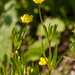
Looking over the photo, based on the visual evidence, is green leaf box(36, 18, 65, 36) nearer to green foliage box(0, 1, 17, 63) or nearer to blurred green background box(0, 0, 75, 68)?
blurred green background box(0, 0, 75, 68)

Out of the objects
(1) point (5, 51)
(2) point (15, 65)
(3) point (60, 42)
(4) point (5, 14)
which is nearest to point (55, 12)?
(3) point (60, 42)

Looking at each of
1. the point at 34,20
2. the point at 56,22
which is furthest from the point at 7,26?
the point at 56,22

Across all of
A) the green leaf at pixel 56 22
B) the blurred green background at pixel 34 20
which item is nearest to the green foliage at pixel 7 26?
the blurred green background at pixel 34 20

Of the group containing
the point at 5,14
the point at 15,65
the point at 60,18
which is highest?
the point at 15,65

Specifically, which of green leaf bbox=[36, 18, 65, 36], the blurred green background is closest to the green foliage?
the blurred green background

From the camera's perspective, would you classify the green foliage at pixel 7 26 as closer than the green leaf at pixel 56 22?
Yes

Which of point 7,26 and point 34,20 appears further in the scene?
point 34,20

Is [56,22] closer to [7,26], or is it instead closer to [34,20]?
[34,20]

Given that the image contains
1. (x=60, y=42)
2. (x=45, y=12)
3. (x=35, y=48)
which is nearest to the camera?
(x=35, y=48)

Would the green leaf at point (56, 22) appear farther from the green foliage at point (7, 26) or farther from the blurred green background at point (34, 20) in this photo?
the green foliage at point (7, 26)

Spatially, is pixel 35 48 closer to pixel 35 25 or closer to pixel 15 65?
pixel 35 25

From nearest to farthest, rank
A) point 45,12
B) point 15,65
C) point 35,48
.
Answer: point 15,65
point 35,48
point 45,12
